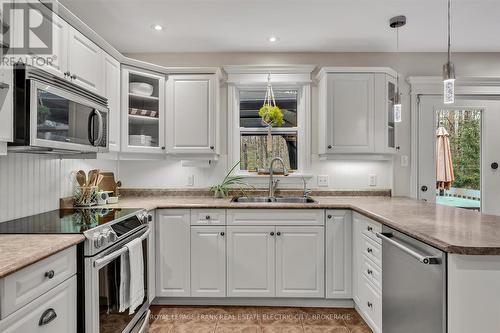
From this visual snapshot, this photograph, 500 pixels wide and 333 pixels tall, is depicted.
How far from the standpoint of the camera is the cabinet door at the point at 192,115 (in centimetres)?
283

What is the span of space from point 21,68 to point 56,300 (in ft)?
3.58

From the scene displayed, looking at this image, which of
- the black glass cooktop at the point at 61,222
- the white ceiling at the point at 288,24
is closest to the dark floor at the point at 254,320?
the black glass cooktop at the point at 61,222

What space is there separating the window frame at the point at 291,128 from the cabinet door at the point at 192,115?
0.32 meters

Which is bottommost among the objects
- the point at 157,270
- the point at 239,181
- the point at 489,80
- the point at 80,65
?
the point at 157,270

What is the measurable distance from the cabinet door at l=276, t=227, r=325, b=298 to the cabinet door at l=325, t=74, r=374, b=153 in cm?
88

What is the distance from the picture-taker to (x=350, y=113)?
2.83 meters

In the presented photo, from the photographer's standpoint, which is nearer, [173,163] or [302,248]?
[302,248]

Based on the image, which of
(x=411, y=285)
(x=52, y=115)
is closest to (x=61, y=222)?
(x=52, y=115)

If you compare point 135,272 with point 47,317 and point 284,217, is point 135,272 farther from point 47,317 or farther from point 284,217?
point 284,217

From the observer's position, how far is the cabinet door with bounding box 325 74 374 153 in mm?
2816

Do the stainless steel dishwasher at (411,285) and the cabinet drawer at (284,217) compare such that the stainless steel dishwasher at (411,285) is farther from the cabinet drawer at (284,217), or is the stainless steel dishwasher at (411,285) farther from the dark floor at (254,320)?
the cabinet drawer at (284,217)

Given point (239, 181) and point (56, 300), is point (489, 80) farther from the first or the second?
point (56, 300)

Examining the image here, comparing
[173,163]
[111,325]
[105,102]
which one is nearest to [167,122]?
[173,163]

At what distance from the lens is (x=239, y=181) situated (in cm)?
310
